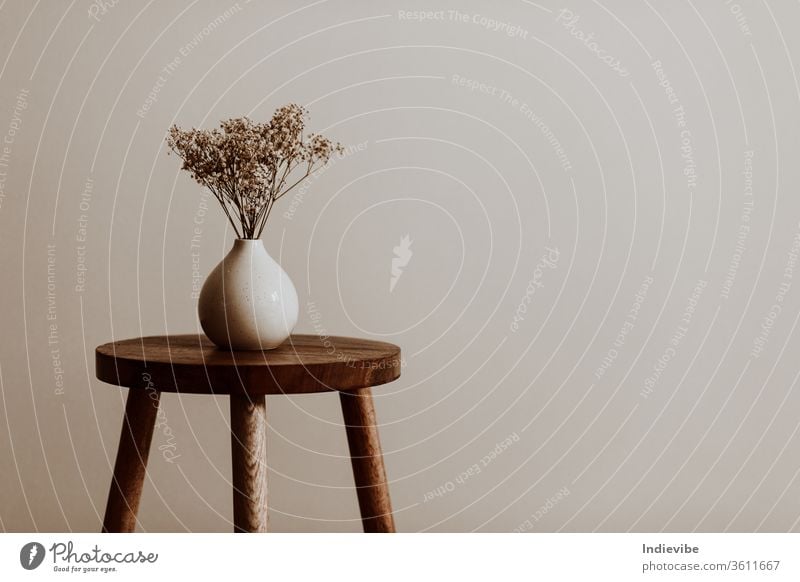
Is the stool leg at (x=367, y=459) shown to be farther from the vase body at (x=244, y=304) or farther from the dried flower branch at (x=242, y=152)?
the dried flower branch at (x=242, y=152)

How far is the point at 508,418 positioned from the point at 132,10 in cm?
91

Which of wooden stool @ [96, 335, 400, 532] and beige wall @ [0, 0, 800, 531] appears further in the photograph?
beige wall @ [0, 0, 800, 531]

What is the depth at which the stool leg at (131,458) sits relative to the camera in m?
1.02

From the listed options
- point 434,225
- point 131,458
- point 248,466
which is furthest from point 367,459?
point 434,225

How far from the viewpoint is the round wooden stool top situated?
0.90m

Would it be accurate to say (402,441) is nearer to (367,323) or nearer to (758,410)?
(367,323)

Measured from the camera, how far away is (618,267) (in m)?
1.50

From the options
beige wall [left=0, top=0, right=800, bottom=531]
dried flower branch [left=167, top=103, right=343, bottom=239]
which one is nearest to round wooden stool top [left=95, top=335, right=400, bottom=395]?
dried flower branch [left=167, top=103, right=343, bottom=239]

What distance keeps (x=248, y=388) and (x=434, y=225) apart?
26.1 inches

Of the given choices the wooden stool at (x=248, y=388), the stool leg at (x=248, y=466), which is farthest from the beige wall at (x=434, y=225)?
the stool leg at (x=248, y=466)

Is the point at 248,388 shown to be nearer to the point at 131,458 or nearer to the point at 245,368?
the point at 245,368

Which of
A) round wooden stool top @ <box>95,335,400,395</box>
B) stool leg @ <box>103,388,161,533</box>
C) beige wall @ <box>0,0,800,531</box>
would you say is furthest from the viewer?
beige wall @ <box>0,0,800,531</box>

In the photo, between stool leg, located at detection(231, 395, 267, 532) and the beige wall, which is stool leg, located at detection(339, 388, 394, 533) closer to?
stool leg, located at detection(231, 395, 267, 532)
